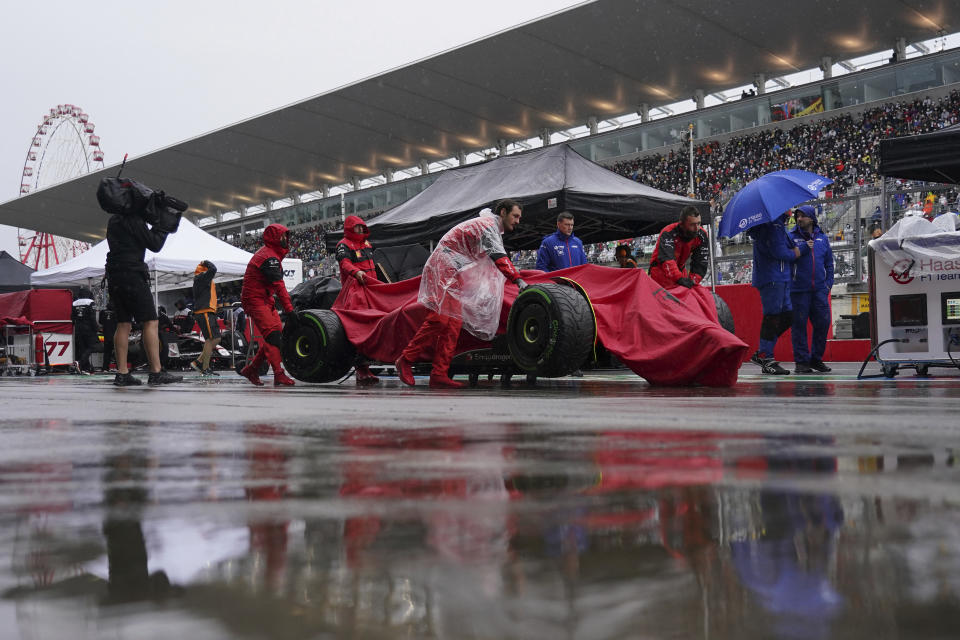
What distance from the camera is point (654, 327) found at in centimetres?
623

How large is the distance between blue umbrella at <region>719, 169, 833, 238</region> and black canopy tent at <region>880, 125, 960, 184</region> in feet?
3.05

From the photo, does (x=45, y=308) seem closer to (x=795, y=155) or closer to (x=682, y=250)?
(x=682, y=250)

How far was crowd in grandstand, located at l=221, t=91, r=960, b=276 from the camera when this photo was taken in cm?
2230

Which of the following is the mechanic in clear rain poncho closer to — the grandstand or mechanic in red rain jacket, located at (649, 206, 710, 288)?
mechanic in red rain jacket, located at (649, 206, 710, 288)

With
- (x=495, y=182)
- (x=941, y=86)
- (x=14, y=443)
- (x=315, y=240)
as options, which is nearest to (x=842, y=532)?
(x=14, y=443)

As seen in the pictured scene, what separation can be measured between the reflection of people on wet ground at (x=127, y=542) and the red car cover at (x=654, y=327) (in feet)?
14.8

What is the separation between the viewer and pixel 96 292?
62.7 feet

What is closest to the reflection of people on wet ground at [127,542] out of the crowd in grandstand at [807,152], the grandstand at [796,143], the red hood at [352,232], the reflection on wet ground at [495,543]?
the reflection on wet ground at [495,543]

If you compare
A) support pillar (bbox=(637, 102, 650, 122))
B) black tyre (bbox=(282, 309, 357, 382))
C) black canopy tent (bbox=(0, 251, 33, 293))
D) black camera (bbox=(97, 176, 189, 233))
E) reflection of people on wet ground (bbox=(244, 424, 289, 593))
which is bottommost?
reflection of people on wet ground (bbox=(244, 424, 289, 593))

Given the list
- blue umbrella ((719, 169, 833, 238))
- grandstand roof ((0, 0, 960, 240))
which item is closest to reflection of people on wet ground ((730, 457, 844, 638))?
blue umbrella ((719, 169, 833, 238))

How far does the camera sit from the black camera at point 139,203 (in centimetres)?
793

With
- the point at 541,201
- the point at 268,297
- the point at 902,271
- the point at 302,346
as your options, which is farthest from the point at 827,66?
the point at 302,346

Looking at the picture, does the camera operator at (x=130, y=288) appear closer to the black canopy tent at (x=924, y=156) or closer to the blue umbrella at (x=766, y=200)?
the blue umbrella at (x=766, y=200)

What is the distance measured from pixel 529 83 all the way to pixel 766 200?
22355 mm
